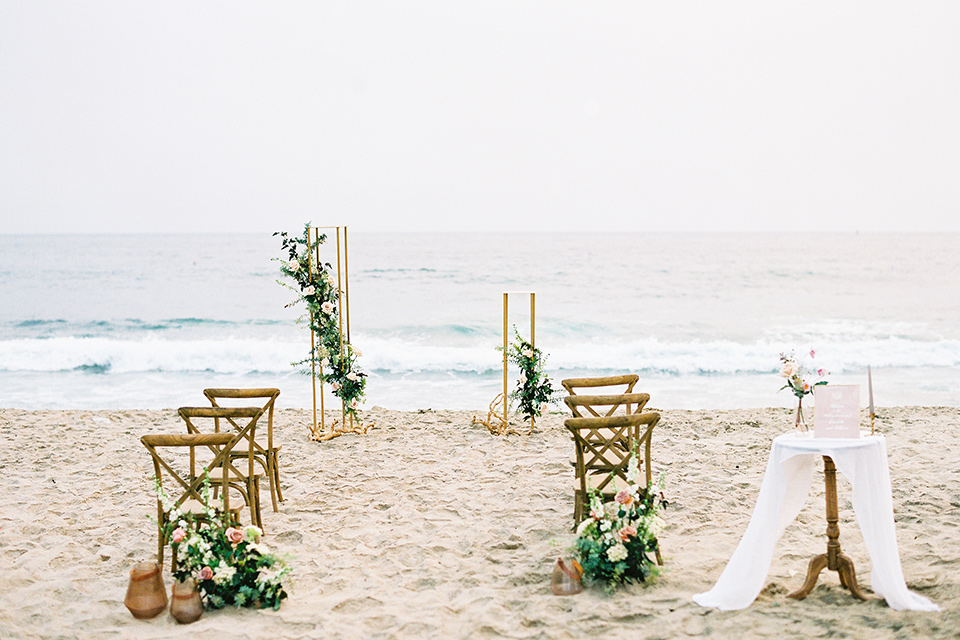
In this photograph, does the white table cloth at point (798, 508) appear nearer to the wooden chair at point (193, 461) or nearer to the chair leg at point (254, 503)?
the wooden chair at point (193, 461)

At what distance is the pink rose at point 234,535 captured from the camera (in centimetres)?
340

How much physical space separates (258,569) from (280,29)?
26.6 metres

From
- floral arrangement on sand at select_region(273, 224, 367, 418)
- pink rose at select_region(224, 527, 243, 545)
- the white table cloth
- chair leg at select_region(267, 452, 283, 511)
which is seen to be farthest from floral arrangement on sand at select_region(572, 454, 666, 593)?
floral arrangement on sand at select_region(273, 224, 367, 418)

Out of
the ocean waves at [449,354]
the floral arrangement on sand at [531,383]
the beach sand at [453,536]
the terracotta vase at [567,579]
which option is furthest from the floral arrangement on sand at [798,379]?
the ocean waves at [449,354]

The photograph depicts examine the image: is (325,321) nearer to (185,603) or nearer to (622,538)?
(185,603)

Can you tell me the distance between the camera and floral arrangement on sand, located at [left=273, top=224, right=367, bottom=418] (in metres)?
6.91

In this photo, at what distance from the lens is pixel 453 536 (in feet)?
14.8

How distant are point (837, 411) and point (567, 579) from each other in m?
1.54

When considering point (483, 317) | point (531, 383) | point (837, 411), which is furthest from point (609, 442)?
point (483, 317)

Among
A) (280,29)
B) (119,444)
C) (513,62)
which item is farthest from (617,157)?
(119,444)

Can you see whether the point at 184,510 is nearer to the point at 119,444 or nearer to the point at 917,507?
the point at 119,444

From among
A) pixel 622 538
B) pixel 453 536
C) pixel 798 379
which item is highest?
pixel 798 379

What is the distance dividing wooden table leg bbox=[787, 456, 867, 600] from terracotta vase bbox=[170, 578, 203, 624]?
2888mm

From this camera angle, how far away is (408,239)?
Result: 34406 mm
